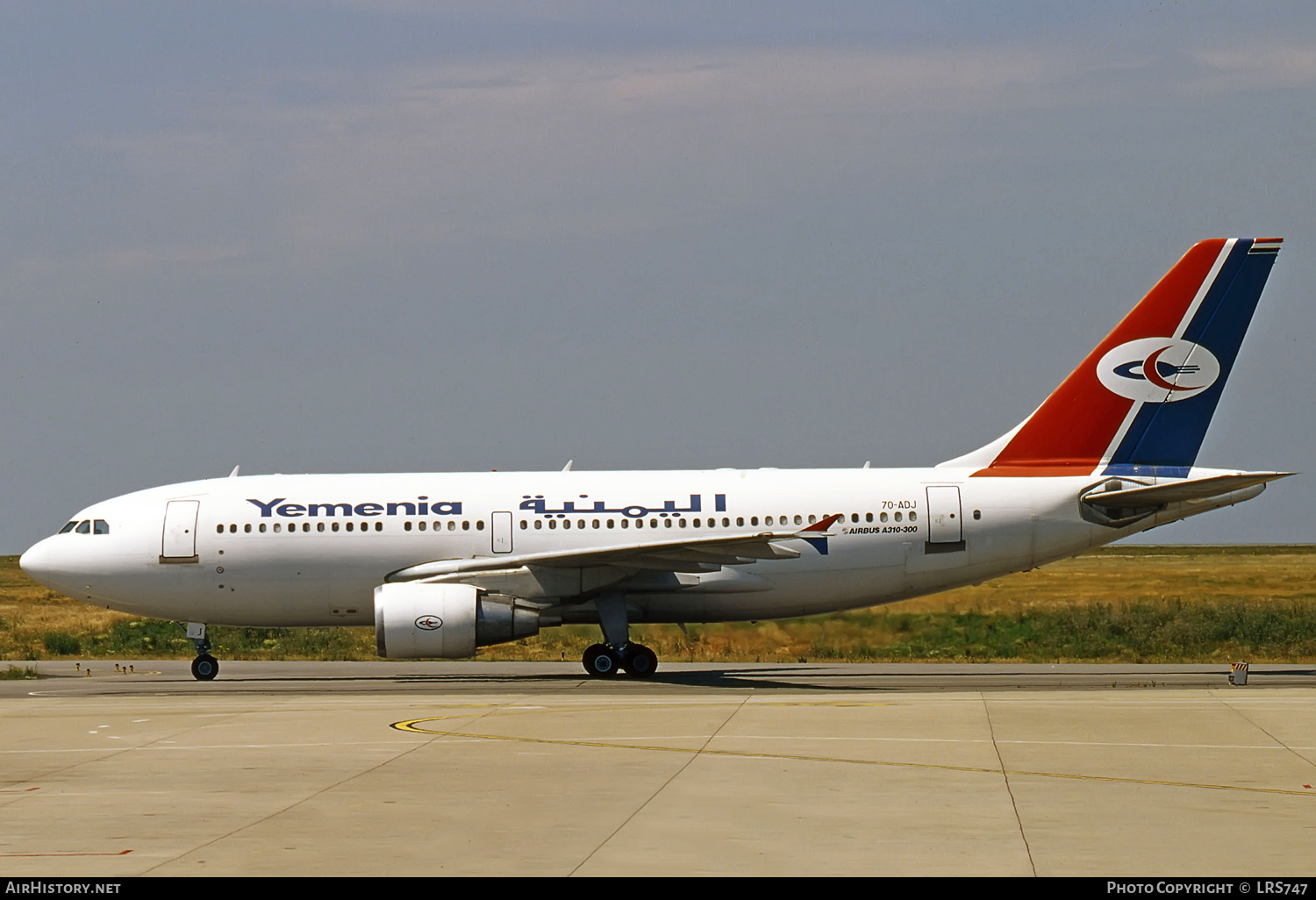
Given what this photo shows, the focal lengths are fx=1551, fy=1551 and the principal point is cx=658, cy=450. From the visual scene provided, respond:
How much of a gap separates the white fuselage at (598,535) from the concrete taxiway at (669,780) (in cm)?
295

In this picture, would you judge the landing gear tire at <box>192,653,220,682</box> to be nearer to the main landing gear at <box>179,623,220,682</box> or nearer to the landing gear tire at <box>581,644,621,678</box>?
the main landing gear at <box>179,623,220,682</box>

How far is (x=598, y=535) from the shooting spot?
89.4 ft

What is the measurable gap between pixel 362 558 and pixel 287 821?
51.7 ft

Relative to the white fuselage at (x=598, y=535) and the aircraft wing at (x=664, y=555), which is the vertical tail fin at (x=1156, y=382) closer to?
the white fuselage at (x=598, y=535)

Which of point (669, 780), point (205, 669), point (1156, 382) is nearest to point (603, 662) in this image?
point (205, 669)

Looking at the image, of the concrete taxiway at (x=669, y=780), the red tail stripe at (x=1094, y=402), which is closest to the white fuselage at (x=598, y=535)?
the red tail stripe at (x=1094, y=402)

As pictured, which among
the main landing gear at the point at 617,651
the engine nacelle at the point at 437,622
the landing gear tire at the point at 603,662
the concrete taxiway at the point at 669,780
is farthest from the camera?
the landing gear tire at the point at 603,662

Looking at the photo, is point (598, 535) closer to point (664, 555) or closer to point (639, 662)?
point (664, 555)

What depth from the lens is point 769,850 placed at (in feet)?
34.3

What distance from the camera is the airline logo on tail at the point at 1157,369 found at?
2775cm

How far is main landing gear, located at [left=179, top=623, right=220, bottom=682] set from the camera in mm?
27812

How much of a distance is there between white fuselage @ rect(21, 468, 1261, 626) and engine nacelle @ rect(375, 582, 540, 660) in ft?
5.26
